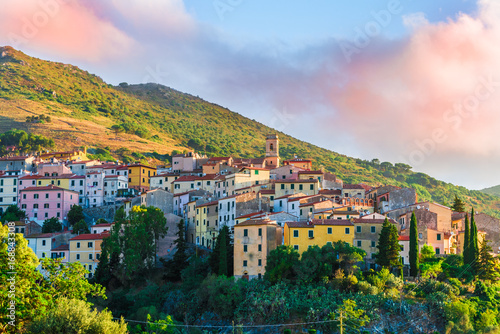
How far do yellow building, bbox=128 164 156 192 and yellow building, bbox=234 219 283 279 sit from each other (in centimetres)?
3841

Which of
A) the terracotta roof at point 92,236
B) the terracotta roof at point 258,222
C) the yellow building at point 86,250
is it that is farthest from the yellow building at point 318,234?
the terracotta roof at point 92,236

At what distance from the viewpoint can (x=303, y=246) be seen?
5734cm

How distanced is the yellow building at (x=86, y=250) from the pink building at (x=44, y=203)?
485 inches

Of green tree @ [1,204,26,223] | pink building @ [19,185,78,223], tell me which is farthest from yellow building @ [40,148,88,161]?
green tree @ [1,204,26,223]

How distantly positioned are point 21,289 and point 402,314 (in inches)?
1210

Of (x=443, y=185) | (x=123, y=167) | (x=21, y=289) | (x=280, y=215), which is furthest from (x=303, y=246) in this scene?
(x=443, y=185)

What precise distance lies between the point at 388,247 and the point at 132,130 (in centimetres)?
10314

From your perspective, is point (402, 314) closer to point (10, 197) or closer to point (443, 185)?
point (10, 197)

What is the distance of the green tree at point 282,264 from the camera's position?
180 feet

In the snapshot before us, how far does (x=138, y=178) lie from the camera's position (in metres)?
95.2

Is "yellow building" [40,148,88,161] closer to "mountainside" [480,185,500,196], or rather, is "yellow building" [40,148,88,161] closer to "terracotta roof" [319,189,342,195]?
"terracotta roof" [319,189,342,195]

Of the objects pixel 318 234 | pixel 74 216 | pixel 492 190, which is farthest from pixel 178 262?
pixel 492 190

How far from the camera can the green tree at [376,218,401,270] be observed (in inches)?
2168

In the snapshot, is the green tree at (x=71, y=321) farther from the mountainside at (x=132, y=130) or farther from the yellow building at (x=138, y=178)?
the mountainside at (x=132, y=130)
